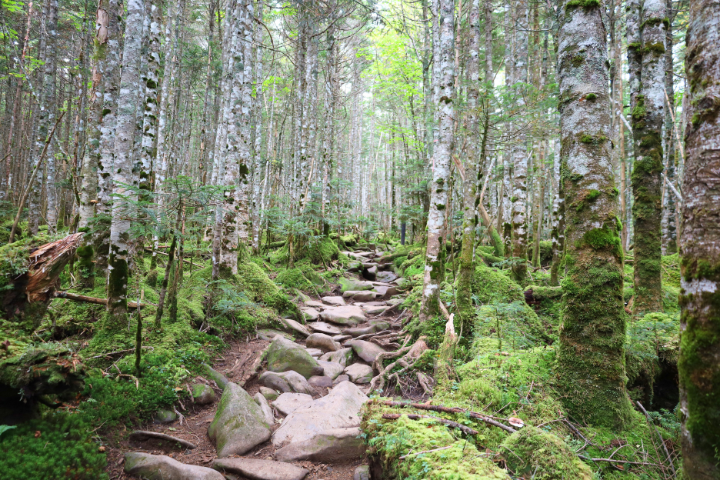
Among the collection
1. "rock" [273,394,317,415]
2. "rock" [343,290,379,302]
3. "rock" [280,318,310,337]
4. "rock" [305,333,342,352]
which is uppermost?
"rock" [343,290,379,302]

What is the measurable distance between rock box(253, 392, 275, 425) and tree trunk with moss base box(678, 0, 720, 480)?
4080 mm

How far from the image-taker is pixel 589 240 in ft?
10.4

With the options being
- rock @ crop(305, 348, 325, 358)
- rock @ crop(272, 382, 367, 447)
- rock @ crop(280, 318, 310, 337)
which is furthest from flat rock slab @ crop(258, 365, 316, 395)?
rock @ crop(280, 318, 310, 337)

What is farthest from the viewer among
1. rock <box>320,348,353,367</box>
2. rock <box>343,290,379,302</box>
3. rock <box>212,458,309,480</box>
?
rock <box>343,290,379,302</box>

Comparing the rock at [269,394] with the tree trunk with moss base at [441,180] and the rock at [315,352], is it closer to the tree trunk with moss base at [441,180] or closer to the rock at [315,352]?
the rock at [315,352]

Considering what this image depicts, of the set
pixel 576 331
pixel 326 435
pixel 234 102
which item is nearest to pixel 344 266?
pixel 234 102

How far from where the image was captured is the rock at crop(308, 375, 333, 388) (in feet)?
18.7

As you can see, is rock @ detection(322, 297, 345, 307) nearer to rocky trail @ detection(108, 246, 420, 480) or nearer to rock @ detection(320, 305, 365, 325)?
rock @ detection(320, 305, 365, 325)

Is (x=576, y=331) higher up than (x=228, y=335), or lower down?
higher up

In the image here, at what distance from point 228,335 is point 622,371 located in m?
6.21

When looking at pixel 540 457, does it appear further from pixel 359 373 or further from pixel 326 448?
pixel 359 373

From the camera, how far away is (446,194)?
256 inches

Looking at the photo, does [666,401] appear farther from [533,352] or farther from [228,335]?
[228,335]

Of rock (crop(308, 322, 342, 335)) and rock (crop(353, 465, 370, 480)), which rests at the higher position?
rock (crop(308, 322, 342, 335))
